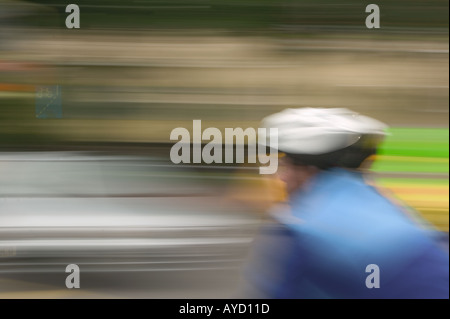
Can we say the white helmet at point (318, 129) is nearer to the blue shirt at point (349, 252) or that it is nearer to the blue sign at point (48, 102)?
the blue shirt at point (349, 252)

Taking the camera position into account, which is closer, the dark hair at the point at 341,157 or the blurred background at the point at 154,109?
the dark hair at the point at 341,157

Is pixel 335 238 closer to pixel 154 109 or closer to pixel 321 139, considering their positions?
pixel 321 139

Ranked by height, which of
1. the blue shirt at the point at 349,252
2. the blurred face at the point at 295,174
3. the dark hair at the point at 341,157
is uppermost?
the dark hair at the point at 341,157

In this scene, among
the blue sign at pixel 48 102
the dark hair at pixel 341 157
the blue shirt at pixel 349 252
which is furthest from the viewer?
the blue sign at pixel 48 102

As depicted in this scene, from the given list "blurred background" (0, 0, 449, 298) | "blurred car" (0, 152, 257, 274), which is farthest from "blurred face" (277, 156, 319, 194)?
"blurred car" (0, 152, 257, 274)

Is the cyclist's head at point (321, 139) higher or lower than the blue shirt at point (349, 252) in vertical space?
higher

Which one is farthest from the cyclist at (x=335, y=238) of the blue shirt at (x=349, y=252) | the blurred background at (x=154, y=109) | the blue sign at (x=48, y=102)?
the blue sign at (x=48, y=102)

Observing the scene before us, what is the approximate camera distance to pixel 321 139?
80.7 inches

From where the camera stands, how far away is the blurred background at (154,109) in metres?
2.24

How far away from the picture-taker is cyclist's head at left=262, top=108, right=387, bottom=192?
205 centimetres

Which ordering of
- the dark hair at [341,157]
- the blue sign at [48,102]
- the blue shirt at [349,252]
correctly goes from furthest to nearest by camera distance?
the blue sign at [48,102] < the dark hair at [341,157] < the blue shirt at [349,252]

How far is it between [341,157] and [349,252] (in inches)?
13.9
